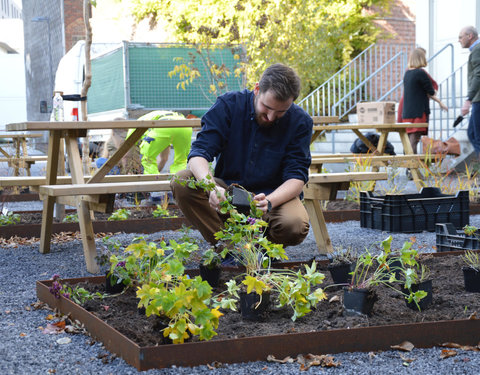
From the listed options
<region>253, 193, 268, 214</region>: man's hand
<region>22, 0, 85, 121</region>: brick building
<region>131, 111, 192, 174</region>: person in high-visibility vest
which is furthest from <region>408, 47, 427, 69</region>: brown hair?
<region>22, 0, 85, 121</region>: brick building

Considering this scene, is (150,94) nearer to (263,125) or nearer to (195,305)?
(263,125)

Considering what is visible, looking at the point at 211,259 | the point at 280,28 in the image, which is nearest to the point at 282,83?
the point at 211,259

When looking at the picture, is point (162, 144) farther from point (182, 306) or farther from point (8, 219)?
point (182, 306)

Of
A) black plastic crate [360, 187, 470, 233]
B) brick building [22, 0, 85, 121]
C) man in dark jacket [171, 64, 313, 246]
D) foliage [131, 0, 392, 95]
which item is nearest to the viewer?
man in dark jacket [171, 64, 313, 246]

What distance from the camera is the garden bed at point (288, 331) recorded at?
2.37 meters

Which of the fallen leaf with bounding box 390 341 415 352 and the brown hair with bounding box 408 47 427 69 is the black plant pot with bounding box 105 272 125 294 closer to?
the fallen leaf with bounding box 390 341 415 352

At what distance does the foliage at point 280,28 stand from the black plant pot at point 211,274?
678 cm

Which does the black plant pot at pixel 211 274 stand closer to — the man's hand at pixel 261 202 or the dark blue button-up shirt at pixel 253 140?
the man's hand at pixel 261 202

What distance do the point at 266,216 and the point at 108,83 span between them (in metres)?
9.92

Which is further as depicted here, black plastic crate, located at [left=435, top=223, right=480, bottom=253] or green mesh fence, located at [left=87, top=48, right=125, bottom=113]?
green mesh fence, located at [left=87, top=48, right=125, bottom=113]

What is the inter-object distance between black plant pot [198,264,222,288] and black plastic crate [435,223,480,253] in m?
1.78

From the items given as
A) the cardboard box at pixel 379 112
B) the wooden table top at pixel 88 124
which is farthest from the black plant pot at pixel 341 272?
the cardboard box at pixel 379 112

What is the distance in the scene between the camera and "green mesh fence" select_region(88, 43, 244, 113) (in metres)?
12.2

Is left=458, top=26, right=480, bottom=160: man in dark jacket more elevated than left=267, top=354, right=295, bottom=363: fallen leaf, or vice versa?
left=458, top=26, right=480, bottom=160: man in dark jacket
